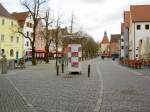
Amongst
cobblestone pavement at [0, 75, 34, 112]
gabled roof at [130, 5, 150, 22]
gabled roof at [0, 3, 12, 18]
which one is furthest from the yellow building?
cobblestone pavement at [0, 75, 34, 112]

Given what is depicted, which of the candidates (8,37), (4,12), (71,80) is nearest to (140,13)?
(8,37)

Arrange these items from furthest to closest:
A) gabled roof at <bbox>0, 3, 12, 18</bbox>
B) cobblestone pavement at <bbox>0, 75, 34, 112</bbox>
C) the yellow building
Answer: the yellow building
gabled roof at <bbox>0, 3, 12, 18</bbox>
cobblestone pavement at <bbox>0, 75, 34, 112</bbox>

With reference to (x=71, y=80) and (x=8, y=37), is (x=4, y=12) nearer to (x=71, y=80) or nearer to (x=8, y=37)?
(x=8, y=37)

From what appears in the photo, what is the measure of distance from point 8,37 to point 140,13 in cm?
3132

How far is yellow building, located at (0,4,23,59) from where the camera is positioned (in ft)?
279

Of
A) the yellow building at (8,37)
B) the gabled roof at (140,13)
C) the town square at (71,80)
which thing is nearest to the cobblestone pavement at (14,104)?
the town square at (71,80)

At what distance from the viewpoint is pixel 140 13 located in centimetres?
9038

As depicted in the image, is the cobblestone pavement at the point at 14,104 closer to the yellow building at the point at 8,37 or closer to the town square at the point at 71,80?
the town square at the point at 71,80

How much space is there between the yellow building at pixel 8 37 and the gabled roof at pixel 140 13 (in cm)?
2735

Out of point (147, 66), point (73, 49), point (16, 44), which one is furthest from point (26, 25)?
point (73, 49)

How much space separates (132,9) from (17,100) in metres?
79.6

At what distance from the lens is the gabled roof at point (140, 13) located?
289ft

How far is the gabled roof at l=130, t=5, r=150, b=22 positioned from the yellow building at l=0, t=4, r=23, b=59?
27.4 m

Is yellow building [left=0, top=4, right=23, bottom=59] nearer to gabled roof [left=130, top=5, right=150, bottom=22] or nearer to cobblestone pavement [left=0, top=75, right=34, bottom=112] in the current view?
gabled roof [left=130, top=5, right=150, bottom=22]
